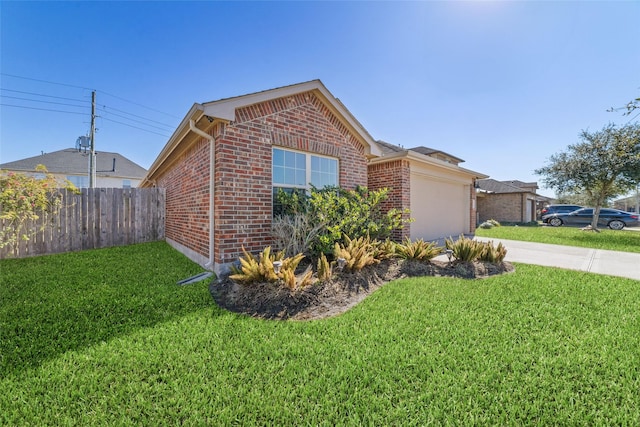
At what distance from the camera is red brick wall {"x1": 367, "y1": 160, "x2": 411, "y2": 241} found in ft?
26.3

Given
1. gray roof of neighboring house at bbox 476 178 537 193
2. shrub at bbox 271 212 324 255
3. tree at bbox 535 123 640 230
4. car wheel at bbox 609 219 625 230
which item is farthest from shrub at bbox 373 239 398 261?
gray roof of neighboring house at bbox 476 178 537 193

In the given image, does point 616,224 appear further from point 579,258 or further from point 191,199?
point 191,199

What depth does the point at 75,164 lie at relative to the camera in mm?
22453

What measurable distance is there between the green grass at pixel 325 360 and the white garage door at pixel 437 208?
5174 mm

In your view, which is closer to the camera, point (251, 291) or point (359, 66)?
point (251, 291)

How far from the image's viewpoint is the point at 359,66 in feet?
27.1

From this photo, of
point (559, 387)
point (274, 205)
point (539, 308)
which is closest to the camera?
point (559, 387)

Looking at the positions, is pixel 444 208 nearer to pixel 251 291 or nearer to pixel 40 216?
pixel 251 291

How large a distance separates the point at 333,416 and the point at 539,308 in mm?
3531

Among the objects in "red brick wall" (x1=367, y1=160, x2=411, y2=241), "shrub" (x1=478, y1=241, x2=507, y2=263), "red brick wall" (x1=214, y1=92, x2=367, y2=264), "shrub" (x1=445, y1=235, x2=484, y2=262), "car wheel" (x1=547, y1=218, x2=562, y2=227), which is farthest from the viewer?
"car wheel" (x1=547, y1=218, x2=562, y2=227)

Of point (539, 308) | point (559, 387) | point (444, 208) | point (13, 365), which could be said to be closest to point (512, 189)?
point (444, 208)

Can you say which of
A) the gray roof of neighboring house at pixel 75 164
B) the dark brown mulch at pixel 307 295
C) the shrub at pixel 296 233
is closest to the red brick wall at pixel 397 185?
the dark brown mulch at pixel 307 295

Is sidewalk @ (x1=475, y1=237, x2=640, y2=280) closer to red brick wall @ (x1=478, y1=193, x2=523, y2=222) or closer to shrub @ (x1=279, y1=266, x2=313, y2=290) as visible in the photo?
shrub @ (x1=279, y1=266, x2=313, y2=290)

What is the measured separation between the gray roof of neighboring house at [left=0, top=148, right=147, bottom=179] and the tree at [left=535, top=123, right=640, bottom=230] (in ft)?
108
